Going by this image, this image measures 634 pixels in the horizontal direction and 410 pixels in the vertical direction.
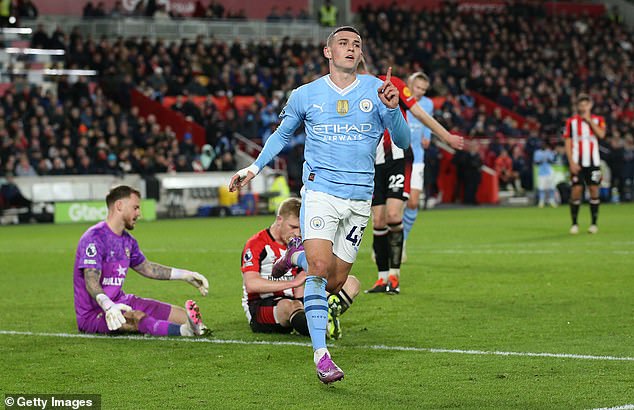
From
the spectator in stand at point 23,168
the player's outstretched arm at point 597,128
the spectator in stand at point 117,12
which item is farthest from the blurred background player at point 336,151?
the spectator in stand at point 117,12

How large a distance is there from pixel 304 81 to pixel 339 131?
2925 cm

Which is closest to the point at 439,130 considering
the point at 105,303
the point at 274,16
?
the point at 105,303

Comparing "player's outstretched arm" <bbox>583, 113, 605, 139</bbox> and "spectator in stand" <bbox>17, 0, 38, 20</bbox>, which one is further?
"spectator in stand" <bbox>17, 0, 38, 20</bbox>

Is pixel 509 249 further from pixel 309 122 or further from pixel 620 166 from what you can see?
pixel 620 166

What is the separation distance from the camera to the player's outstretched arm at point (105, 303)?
8613 millimetres

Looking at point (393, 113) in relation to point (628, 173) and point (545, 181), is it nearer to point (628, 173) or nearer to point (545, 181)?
point (545, 181)

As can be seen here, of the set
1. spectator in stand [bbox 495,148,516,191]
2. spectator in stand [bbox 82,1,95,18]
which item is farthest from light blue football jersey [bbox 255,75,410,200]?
spectator in stand [bbox 82,1,95,18]

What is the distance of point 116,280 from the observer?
9.32 metres

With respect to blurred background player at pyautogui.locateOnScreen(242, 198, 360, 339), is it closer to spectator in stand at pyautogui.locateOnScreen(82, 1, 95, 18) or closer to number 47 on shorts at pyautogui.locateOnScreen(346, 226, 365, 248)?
number 47 on shorts at pyautogui.locateOnScreen(346, 226, 365, 248)

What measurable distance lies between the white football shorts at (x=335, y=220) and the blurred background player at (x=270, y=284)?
52.8 inches

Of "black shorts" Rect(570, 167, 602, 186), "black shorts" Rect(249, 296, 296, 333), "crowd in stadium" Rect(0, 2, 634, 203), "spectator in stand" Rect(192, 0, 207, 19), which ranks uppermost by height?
"spectator in stand" Rect(192, 0, 207, 19)

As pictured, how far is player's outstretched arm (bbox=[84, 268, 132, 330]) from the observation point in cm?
861

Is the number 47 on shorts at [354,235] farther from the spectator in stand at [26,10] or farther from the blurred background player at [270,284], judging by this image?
the spectator in stand at [26,10]

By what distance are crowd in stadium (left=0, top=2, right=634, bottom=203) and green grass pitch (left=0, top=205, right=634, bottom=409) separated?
15612mm
